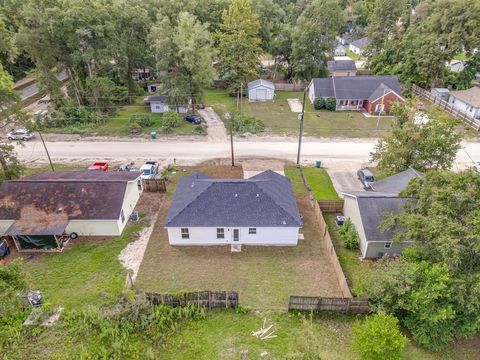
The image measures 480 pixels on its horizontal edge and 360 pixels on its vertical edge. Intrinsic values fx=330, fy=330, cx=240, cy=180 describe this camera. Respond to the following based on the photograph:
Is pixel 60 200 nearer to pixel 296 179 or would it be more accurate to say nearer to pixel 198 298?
pixel 198 298

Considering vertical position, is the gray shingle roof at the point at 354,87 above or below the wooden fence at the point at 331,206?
above

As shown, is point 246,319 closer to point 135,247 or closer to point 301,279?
point 301,279

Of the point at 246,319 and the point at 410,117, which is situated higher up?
the point at 410,117

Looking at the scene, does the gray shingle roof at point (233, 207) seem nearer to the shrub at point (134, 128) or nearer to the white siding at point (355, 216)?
the white siding at point (355, 216)

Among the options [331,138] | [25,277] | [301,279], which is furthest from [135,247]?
[331,138]

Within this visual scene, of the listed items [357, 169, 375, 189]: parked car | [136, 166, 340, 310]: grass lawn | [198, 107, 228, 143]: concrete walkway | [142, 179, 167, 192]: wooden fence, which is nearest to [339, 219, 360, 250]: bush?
[136, 166, 340, 310]: grass lawn

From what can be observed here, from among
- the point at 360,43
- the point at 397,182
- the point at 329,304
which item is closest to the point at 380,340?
the point at 329,304

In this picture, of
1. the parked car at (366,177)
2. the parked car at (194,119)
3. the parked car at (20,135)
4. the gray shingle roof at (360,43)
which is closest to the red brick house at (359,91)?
the parked car at (194,119)
